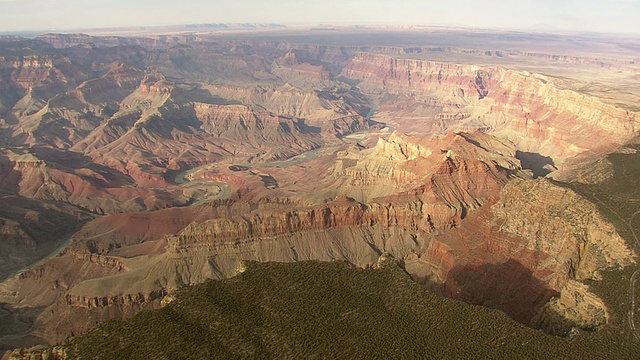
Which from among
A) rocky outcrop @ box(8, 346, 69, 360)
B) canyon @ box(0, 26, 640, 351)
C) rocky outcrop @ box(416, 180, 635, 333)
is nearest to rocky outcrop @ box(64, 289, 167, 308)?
canyon @ box(0, 26, 640, 351)

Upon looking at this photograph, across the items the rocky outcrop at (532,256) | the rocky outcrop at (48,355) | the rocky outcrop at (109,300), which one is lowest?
the rocky outcrop at (109,300)

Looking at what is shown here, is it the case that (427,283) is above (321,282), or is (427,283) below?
below

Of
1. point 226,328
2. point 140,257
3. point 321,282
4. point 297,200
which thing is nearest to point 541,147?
point 297,200

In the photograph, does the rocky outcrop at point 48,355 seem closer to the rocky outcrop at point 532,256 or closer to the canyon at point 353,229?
the canyon at point 353,229

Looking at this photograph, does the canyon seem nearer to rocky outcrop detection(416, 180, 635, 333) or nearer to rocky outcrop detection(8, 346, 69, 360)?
rocky outcrop detection(416, 180, 635, 333)

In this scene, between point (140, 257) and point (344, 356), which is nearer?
point (344, 356)

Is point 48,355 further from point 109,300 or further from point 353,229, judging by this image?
point 353,229

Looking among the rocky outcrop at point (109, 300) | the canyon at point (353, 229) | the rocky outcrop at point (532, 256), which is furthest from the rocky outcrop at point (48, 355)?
the rocky outcrop at point (532, 256)

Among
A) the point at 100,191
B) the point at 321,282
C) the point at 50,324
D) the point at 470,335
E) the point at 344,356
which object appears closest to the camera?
the point at 344,356

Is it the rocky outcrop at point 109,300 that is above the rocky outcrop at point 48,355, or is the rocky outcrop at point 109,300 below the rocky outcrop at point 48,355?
below

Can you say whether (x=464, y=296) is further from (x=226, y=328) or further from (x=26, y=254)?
(x=26, y=254)

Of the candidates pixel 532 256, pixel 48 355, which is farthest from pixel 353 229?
pixel 48 355
